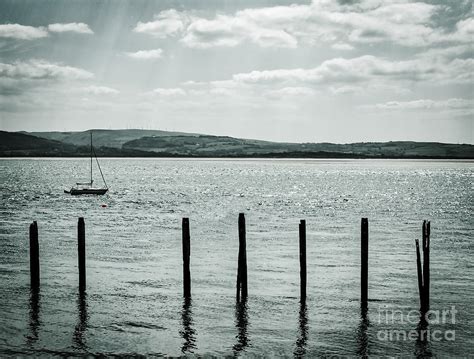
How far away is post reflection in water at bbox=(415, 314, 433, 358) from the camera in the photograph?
17194 mm

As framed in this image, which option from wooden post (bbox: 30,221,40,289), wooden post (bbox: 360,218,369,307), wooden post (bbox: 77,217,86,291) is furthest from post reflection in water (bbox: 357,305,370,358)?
wooden post (bbox: 30,221,40,289)

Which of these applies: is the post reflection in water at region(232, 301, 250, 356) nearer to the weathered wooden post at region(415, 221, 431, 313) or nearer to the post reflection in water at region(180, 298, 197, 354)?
the post reflection in water at region(180, 298, 197, 354)

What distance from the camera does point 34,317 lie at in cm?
2053

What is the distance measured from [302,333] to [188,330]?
3605 millimetres

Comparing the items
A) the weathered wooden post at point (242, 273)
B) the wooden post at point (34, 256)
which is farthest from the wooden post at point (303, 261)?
the wooden post at point (34, 256)

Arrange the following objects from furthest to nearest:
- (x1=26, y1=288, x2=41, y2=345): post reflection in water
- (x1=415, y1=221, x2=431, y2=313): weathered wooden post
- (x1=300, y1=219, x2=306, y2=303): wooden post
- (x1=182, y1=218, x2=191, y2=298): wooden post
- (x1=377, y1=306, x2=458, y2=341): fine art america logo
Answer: (x1=182, y1=218, x2=191, y2=298): wooden post
(x1=300, y1=219, x2=306, y2=303): wooden post
(x1=415, y1=221, x2=431, y2=313): weathered wooden post
(x1=377, y1=306, x2=458, y2=341): fine art america logo
(x1=26, y1=288, x2=41, y2=345): post reflection in water

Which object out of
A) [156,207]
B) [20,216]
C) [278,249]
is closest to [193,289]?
[278,249]

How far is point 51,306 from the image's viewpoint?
22.0m

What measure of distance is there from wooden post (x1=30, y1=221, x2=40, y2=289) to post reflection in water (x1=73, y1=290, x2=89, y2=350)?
222 cm

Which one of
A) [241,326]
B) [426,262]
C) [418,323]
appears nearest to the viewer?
[241,326]

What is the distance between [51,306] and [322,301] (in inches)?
398

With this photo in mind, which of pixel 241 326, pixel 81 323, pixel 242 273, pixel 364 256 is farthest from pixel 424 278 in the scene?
pixel 81 323

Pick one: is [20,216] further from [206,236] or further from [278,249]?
[278,249]

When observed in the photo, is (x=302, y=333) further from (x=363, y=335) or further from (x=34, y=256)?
(x=34, y=256)
